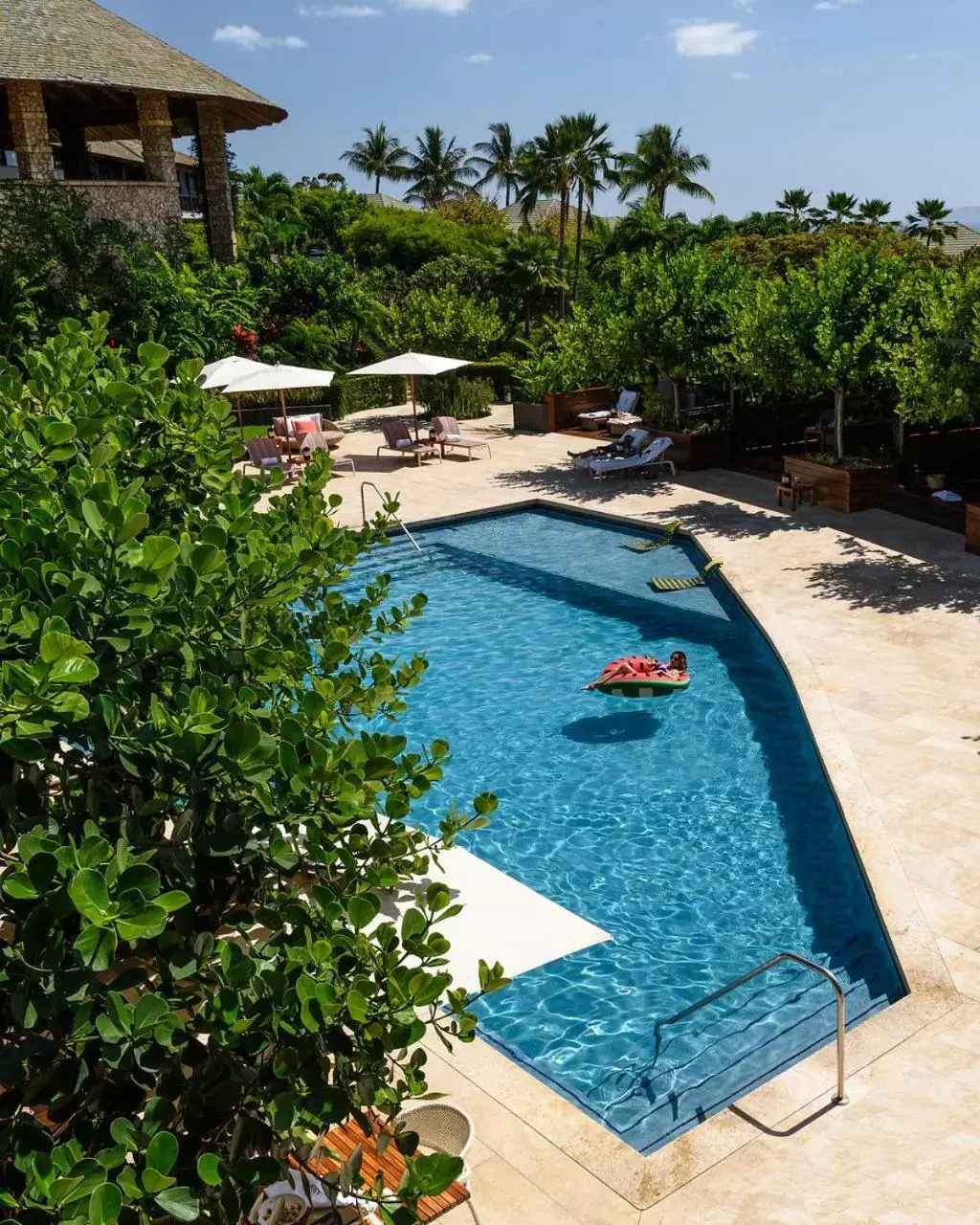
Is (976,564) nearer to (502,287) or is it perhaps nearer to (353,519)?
(353,519)

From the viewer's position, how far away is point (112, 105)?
130ft

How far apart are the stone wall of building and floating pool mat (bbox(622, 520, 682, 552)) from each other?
22572 mm

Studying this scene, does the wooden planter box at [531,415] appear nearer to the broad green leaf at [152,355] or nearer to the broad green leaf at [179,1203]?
the broad green leaf at [152,355]

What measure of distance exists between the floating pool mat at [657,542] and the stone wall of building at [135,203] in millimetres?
22572

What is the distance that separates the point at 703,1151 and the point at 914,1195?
1.20 meters

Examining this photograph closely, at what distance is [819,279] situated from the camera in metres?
21.0

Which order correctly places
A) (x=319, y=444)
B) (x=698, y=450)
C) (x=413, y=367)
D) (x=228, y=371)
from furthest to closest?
(x=413, y=367)
(x=319, y=444)
(x=228, y=371)
(x=698, y=450)

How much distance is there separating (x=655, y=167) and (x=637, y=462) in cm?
4165

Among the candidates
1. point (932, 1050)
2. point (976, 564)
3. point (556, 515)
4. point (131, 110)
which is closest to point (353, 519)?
point (556, 515)

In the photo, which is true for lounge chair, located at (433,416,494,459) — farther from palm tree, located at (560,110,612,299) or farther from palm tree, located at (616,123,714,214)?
palm tree, located at (616,123,714,214)

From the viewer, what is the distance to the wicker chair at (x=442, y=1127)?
6.27m

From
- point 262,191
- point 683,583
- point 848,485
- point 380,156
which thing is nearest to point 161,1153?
point 683,583

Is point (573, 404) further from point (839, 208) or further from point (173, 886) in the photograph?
point (839, 208)

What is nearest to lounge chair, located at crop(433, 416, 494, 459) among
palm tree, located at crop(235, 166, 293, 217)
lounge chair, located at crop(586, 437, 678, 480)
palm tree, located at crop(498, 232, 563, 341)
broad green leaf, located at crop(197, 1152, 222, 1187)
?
lounge chair, located at crop(586, 437, 678, 480)
